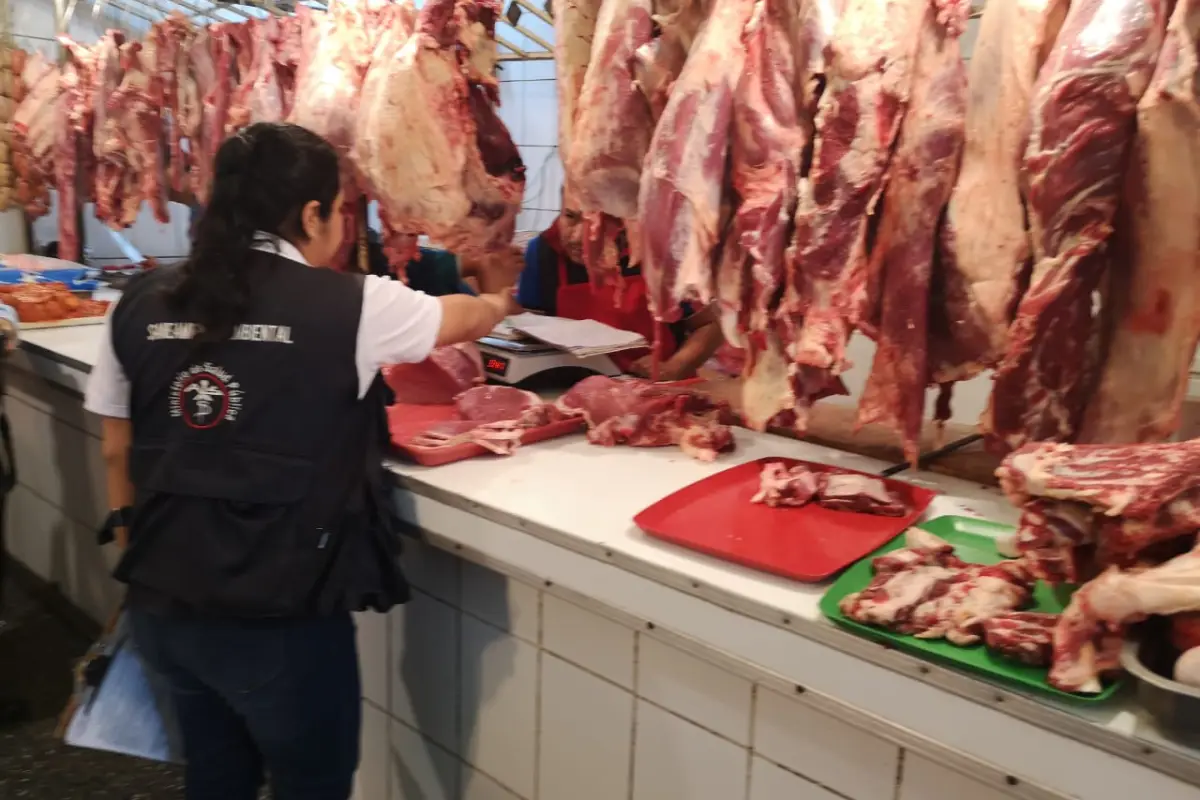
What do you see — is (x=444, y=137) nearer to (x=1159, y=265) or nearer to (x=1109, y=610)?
(x=1159, y=265)

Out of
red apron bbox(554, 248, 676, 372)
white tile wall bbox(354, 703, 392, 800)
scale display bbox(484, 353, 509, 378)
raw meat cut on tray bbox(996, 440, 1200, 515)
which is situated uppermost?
red apron bbox(554, 248, 676, 372)

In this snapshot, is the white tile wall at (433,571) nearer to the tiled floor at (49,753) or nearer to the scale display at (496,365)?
the scale display at (496,365)

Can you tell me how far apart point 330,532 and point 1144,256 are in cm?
137

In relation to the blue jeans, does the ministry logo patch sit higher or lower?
higher

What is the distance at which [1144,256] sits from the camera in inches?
52.2

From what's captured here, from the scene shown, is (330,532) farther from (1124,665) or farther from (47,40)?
(47,40)

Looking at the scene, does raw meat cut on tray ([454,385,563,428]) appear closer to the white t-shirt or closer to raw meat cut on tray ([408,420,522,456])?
raw meat cut on tray ([408,420,522,456])

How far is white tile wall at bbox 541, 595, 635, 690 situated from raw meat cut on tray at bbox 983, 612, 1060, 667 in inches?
30.6

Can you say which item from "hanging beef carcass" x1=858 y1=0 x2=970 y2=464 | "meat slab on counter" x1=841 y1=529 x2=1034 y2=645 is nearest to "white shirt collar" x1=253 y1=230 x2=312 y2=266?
"hanging beef carcass" x1=858 y1=0 x2=970 y2=464

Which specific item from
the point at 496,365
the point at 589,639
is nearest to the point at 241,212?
the point at 496,365

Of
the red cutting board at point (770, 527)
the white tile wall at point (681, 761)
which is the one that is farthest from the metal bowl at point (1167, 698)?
the white tile wall at point (681, 761)

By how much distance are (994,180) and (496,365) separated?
4.12 ft

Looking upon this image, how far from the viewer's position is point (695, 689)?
5.35 ft

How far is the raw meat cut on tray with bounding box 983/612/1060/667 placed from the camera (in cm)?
102
